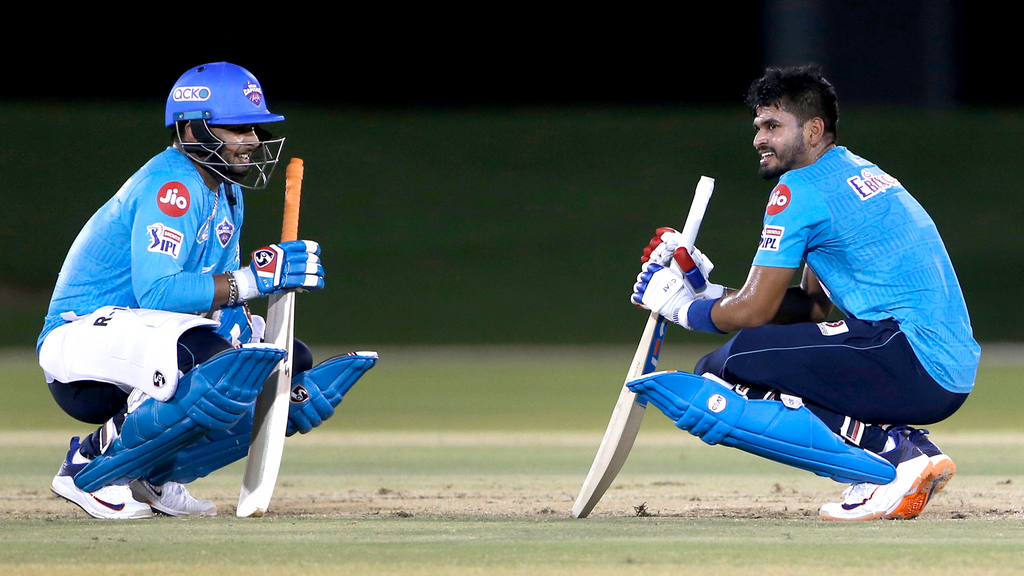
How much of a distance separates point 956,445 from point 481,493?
2.91m

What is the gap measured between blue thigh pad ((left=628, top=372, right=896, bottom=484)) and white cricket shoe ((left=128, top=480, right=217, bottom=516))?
67.5 inches

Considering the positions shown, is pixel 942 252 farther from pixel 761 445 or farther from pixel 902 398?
pixel 761 445

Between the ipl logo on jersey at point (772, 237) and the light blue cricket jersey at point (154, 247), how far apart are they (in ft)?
6.10

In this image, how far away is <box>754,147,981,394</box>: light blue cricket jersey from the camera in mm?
4324

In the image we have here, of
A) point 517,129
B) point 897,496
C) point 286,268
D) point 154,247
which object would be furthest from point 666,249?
point 517,129

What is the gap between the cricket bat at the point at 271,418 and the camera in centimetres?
465

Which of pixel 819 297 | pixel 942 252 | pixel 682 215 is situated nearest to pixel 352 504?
pixel 819 297

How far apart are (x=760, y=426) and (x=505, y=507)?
3.62 ft

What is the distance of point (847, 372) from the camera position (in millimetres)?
4316

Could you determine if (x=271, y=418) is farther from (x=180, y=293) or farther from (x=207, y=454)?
(x=180, y=293)

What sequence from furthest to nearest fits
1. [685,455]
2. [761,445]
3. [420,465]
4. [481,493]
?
1. [685,455]
2. [420,465]
3. [481,493]
4. [761,445]

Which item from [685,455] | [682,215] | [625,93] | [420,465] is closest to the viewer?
[420,465]

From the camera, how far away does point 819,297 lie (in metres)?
4.88

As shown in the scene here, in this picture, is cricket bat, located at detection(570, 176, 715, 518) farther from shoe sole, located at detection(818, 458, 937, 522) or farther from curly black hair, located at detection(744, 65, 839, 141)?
shoe sole, located at detection(818, 458, 937, 522)
